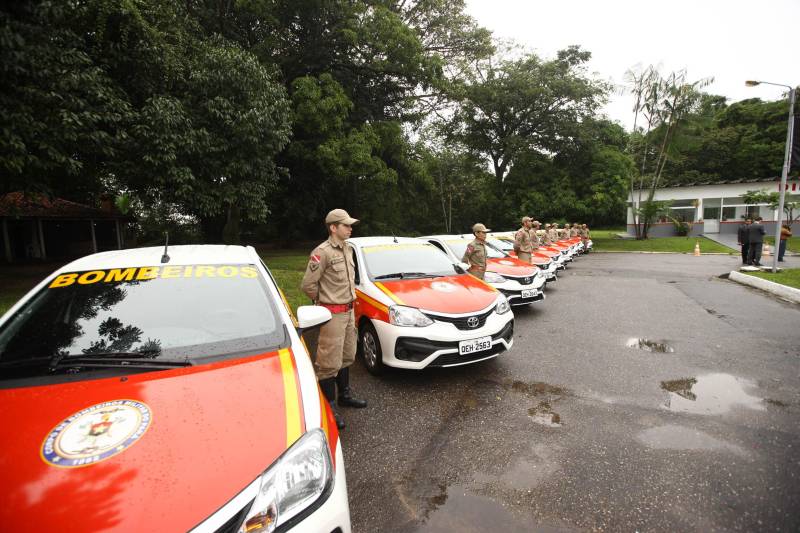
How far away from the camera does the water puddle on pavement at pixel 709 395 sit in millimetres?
3670

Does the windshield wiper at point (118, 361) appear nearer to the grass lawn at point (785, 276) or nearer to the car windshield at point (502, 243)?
the car windshield at point (502, 243)

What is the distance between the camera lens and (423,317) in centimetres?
416

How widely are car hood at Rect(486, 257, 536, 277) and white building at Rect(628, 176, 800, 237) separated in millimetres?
30399

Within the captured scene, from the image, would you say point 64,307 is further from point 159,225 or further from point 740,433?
point 159,225

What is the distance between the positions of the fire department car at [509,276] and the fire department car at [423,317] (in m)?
2.18

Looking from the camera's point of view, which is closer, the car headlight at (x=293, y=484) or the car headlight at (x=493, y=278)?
the car headlight at (x=293, y=484)

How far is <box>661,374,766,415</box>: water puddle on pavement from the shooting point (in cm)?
367

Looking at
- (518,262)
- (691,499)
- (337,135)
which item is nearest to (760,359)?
(691,499)

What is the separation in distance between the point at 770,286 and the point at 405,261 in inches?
368

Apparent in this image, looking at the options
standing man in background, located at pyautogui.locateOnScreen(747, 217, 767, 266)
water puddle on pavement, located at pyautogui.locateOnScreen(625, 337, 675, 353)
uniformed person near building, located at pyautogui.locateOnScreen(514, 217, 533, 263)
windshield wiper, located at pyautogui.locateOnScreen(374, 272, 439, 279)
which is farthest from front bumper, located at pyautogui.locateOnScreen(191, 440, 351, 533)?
standing man in background, located at pyautogui.locateOnScreen(747, 217, 767, 266)

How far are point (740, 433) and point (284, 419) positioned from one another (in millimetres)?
3572

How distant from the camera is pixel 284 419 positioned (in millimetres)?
1773

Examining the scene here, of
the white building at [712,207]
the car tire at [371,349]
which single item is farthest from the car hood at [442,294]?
the white building at [712,207]

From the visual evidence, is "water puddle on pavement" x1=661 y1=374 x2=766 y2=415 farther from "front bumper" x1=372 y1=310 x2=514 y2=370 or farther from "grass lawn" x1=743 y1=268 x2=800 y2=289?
"grass lawn" x1=743 y1=268 x2=800 y2=289
